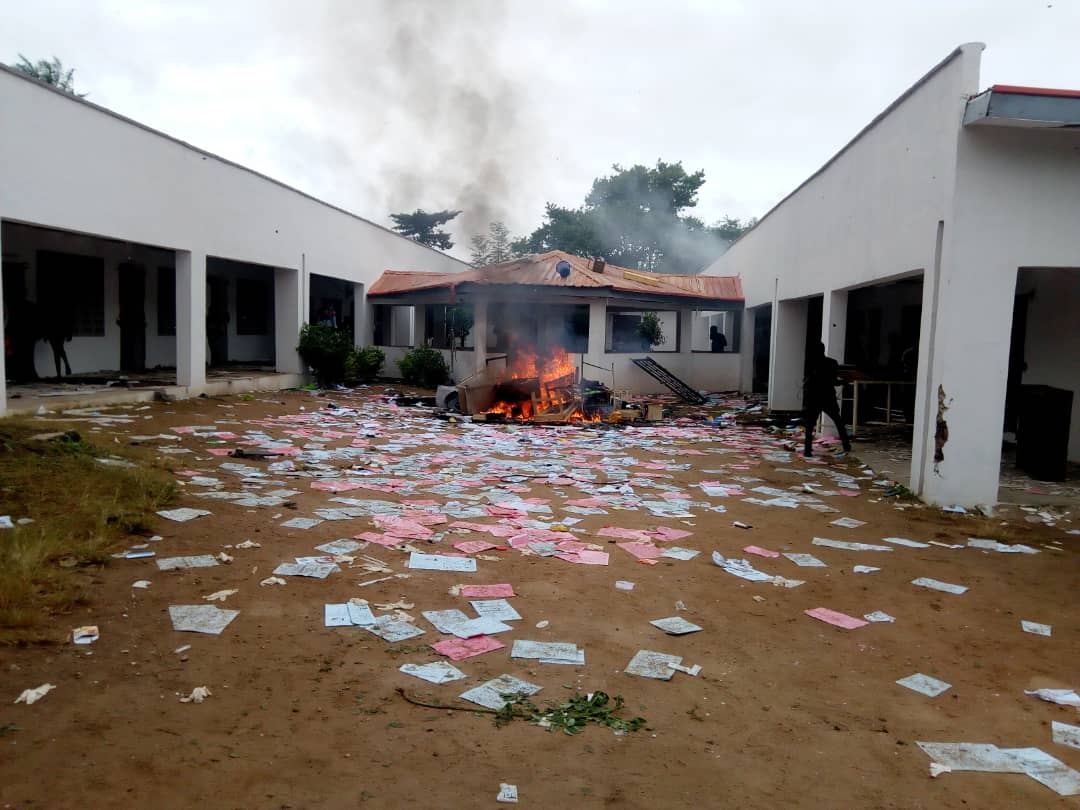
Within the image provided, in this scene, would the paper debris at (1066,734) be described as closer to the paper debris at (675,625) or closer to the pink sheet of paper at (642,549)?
the paper debris at (675,625)

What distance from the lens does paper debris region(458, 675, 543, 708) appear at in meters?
3.13

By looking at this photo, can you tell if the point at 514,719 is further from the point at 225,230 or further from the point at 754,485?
the point at 225,230

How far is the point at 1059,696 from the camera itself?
3391 millimetres

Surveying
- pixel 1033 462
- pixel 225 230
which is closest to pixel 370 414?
pixel 225 230

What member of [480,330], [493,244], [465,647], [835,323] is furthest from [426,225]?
[465,647]

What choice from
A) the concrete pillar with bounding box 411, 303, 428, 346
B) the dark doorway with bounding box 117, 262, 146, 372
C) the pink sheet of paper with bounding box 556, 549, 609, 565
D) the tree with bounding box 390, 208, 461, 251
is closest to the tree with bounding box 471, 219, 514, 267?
the tree with bounding box 390, 208, 461, 251

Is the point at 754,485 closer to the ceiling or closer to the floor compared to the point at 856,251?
closer to the floor

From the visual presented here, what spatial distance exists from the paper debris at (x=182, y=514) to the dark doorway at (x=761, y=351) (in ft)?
55.8

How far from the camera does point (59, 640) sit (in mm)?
3387

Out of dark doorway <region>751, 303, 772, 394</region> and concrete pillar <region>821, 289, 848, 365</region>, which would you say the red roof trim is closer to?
concrete pillar <region>821, 289, 848, 365</region>

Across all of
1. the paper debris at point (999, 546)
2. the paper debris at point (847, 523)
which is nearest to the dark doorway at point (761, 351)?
the paper debris at point (847, 523)

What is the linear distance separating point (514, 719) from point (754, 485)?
566 cm

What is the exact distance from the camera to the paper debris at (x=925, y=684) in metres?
3.42

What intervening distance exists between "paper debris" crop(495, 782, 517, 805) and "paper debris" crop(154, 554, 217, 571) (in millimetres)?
2899
